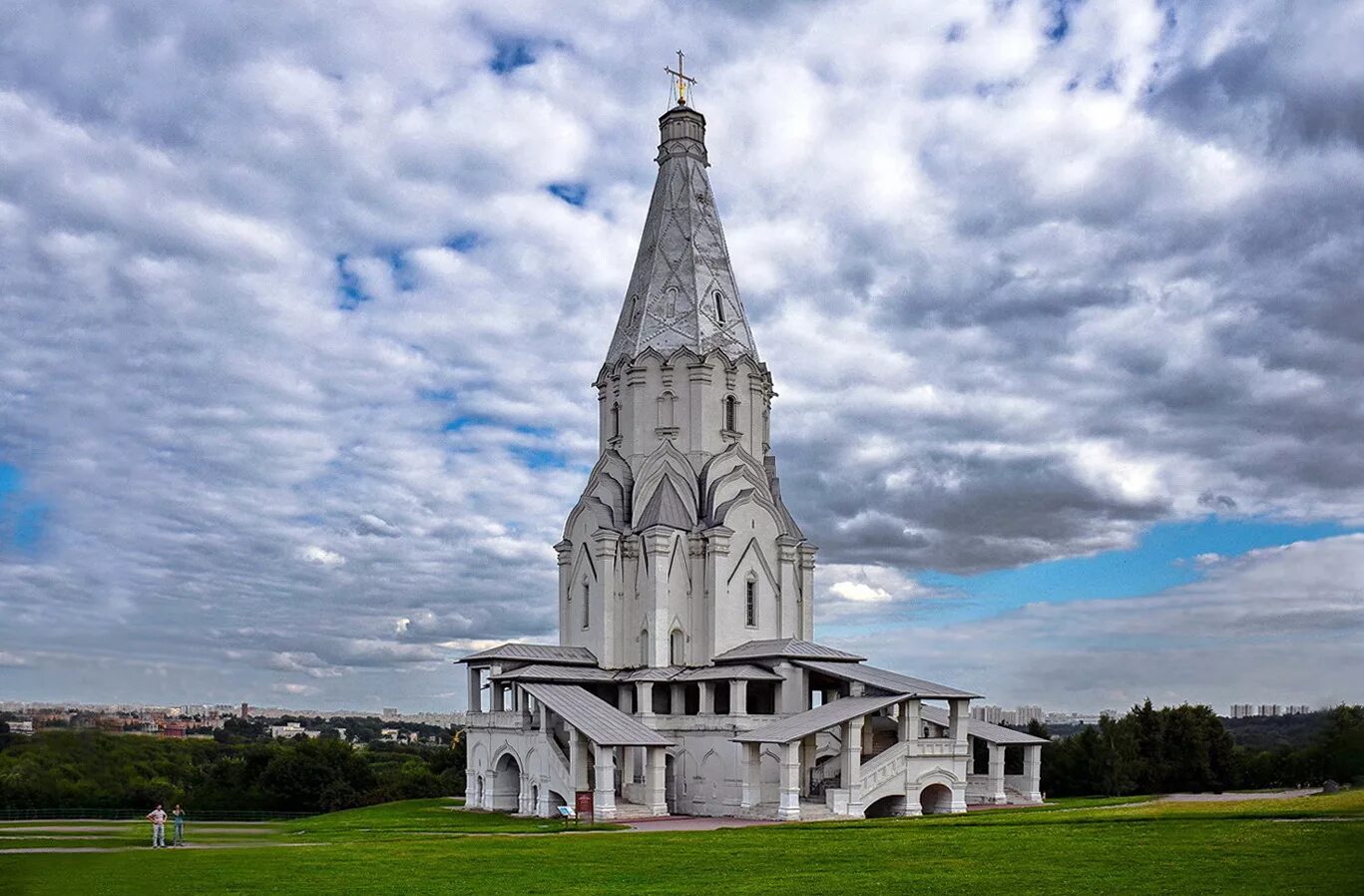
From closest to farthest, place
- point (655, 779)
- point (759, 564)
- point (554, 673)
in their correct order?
point (655, 779), point (554, 673), point (759, 564)

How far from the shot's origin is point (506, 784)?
44188mm

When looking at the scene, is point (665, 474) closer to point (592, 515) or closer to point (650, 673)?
point (592, 515)

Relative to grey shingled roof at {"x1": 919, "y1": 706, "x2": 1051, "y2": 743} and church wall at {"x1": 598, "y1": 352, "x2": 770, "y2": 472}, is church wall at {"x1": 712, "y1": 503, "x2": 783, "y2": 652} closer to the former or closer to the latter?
church wall at {"x1": 598, "y1": 352, "x2": 770, "y2": 472}

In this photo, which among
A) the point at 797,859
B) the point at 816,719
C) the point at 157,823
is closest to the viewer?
the point at 157,823

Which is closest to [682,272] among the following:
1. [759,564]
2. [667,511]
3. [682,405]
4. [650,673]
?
[682,405]

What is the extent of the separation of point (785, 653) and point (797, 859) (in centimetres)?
2240

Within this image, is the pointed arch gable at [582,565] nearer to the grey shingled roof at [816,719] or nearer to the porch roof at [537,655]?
the porch roof at [537,655]

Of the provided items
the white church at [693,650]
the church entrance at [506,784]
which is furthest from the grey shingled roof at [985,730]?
the church entrance at [506,784]

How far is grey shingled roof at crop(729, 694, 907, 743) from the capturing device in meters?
37.5

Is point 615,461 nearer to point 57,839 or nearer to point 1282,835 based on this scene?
point 1282,835

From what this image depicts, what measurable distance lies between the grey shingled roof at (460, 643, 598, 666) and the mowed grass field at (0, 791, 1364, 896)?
16016 millimetres

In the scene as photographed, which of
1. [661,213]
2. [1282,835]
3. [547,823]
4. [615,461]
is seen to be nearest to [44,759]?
[1282,835]

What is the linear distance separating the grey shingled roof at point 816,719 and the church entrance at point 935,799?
3.57 meters

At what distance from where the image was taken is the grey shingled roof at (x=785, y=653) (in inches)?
1721
